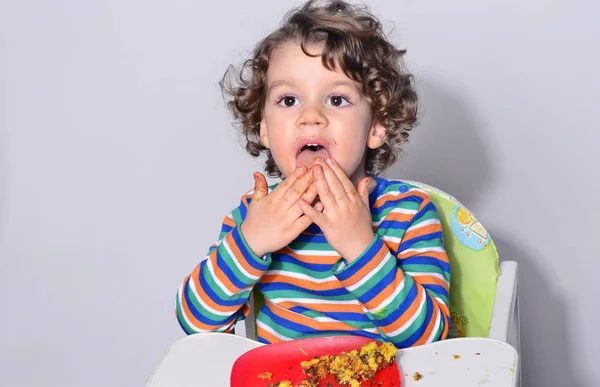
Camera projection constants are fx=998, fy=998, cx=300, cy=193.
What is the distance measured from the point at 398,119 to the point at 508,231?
0.54 meters

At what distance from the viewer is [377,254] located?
1.22 meters

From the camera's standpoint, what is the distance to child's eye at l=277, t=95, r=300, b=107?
1300 millimetres

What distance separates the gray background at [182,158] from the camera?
1.81m

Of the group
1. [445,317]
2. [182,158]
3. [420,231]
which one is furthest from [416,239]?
[182,158]

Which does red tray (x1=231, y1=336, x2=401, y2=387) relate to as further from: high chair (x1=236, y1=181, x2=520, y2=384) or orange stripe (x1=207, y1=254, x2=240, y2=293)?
high chair (x1=236, y1=181, x2=520, y2=384)

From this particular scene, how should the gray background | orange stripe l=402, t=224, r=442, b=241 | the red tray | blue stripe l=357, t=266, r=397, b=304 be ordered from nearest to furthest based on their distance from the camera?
the red tray < blue stripe l=357, t=266, r=397, b=304 < orange stripe l=402, t=224, r=442, b=241 < the gray background

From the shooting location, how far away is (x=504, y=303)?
1.33 meters

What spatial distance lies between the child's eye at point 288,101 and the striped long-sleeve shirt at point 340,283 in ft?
0.58

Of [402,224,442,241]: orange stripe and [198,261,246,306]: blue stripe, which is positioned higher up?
[402,224,442,241]: orange stripe

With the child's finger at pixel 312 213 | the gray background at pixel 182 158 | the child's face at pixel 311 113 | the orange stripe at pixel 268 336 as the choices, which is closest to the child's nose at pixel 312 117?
the child's face at pixel 311 113

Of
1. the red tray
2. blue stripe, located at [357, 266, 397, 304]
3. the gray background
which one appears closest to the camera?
the red tray

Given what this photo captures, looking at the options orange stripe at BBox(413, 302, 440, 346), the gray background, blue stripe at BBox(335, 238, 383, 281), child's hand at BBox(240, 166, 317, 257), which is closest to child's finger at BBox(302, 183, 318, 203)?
child's hand at BBox(240, 166, 317, 257)

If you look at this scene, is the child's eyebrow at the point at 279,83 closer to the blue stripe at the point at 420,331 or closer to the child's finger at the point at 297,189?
the child's finger at the point at 297,189

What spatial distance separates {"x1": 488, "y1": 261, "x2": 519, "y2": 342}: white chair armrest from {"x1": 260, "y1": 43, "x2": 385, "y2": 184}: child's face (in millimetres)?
266
